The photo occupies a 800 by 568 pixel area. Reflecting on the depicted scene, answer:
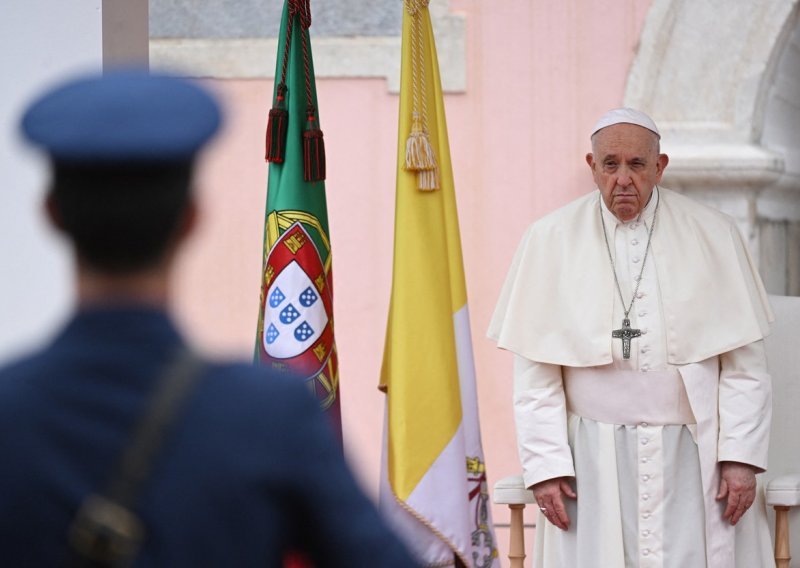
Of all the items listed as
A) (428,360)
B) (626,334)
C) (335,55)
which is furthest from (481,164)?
(626,334)

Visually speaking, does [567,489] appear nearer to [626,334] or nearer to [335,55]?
[626,334]

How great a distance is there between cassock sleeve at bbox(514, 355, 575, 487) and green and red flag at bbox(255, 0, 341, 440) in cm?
56

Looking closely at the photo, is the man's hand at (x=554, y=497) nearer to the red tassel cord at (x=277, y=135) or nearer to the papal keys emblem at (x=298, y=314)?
the papal keys emblem at (x=298, y=314)

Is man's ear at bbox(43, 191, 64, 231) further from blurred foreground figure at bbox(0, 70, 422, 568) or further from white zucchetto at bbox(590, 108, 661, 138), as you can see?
white zucchetto at bbox(590, 108, 661, 138)

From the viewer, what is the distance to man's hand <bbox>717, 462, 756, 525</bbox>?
4.02 m

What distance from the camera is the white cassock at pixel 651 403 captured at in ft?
13.3

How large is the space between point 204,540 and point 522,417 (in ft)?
9.26

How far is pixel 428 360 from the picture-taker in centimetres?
446

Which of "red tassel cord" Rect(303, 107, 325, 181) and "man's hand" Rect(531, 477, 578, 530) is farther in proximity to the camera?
"red tassel cord" Rect(303, 107, 325, 181)

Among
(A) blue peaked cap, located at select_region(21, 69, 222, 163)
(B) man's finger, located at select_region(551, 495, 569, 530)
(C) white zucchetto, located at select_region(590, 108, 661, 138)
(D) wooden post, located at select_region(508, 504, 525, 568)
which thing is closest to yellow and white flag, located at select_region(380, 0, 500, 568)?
(D) wooden post, located at select_region(508, 504, 525, 568)

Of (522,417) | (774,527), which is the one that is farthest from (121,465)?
(774,527)

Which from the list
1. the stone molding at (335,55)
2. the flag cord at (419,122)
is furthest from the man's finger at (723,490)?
the stone molding at (335,55)

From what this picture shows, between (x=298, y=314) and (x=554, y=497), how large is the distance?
2.97ft

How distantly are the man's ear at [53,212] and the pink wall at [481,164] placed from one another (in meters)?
4.31
